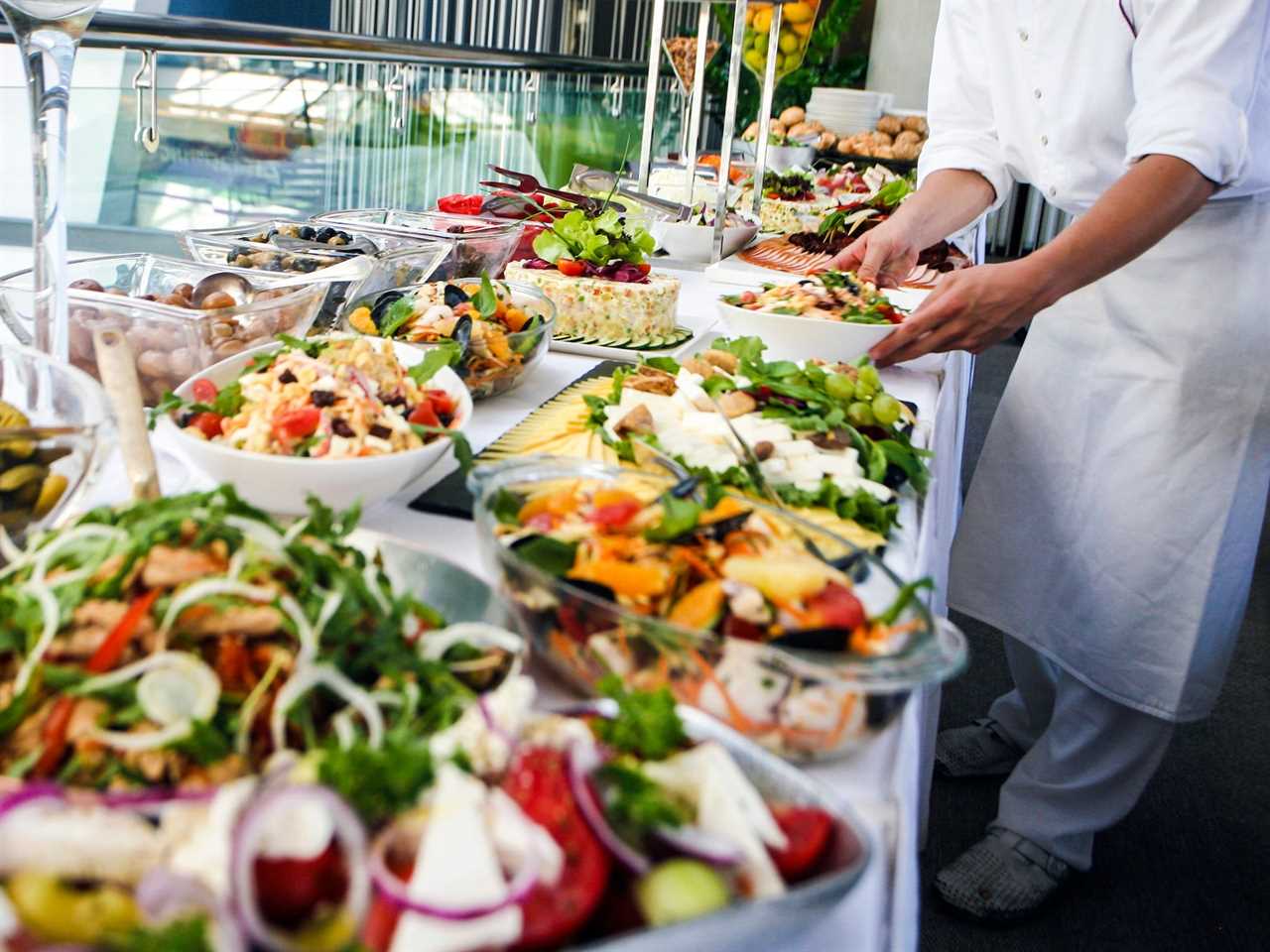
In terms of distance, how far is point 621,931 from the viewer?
0.46 meters

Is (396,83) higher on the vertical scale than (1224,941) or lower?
higher

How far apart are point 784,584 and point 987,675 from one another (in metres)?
2.00

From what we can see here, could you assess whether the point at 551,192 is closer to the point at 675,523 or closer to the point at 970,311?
the point at 970,311

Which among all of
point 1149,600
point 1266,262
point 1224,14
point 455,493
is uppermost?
point 1224,14

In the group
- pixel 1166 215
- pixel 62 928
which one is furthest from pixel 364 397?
pixel 1166 215

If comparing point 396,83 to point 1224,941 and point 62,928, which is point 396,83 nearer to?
point 1224,941

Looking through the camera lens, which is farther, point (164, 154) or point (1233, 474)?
point (164, 154)

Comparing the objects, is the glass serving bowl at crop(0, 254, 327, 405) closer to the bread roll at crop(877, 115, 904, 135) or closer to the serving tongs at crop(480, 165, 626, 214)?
the serving tongs at crop(480, 165, 626, 214)

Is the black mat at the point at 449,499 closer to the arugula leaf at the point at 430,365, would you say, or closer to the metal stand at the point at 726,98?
the arugula leaf at the point at 430,365

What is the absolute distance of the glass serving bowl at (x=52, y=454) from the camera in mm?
Result: 740

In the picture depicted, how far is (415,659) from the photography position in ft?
1.97

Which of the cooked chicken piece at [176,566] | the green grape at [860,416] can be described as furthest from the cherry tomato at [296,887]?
the green grape at [860,416]

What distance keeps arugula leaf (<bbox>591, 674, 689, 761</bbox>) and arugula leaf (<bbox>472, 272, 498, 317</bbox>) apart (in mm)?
881

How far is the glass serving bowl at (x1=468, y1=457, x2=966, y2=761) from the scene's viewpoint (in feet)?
1.99
